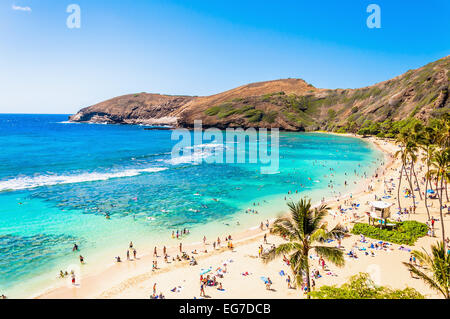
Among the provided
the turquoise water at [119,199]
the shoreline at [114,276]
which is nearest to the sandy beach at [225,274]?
the shoreline at [114,276]

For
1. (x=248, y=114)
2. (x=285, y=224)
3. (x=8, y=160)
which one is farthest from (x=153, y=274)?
(x=248, y=114)

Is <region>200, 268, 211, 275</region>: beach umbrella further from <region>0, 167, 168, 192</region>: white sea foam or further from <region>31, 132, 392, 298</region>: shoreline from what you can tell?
<region>0, 167, 168, 192</region>: white sea foam

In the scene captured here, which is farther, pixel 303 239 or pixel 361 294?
pixel 303 239

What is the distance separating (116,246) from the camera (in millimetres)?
29203

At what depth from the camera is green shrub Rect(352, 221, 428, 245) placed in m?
27.4

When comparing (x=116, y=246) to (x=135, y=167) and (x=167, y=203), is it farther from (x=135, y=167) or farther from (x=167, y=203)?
(x=135, y=167)

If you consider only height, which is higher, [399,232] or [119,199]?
[119,199]

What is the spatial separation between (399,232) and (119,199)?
128ft

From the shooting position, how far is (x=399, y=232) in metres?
28.8

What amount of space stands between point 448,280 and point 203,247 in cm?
2218

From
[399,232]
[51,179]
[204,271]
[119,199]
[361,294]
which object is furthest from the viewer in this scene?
[51,179]

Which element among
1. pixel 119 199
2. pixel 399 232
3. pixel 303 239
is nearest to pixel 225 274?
pixel 303 239

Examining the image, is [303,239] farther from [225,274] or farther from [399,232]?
[399,232]

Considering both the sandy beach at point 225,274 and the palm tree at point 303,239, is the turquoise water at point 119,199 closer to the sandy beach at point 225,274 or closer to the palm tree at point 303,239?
the sandy beach at point 225,274
